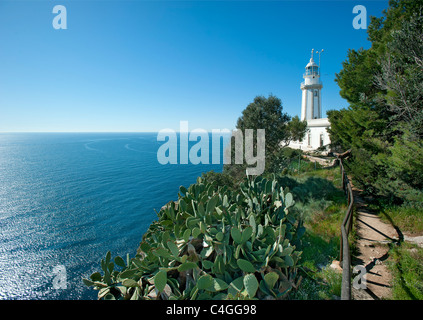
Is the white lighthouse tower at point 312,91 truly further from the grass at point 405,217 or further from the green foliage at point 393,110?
the grass at point 405,217

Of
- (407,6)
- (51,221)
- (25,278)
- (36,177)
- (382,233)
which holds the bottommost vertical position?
(25,278)

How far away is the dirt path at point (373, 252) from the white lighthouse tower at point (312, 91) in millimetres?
36728

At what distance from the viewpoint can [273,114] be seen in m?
15.5

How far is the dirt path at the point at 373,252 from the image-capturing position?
3.62 metres

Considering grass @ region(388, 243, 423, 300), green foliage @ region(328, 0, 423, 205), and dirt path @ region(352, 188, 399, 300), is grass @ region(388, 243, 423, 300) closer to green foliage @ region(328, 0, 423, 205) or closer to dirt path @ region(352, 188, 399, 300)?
dirt path @ region(352, 188, 399, 300)

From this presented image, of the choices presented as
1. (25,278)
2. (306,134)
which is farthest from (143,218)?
(306,134)

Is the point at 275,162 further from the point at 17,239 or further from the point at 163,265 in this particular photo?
the point at 17,239

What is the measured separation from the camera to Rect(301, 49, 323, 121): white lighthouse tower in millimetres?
38875

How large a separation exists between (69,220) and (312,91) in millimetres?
51371

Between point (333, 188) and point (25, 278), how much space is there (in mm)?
31493

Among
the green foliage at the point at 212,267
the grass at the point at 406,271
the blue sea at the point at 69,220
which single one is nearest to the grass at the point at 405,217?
the grass at the point at 406,271

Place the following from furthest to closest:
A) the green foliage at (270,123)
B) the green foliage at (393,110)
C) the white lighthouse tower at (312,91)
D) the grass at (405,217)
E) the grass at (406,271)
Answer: the white lighthouse tower at (312,91), the green foliage at (270,123), the green foliage at (393,110), the grass at (405,217), the grass at (406,271)

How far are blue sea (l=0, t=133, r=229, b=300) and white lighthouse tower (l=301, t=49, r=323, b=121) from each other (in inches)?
1219
